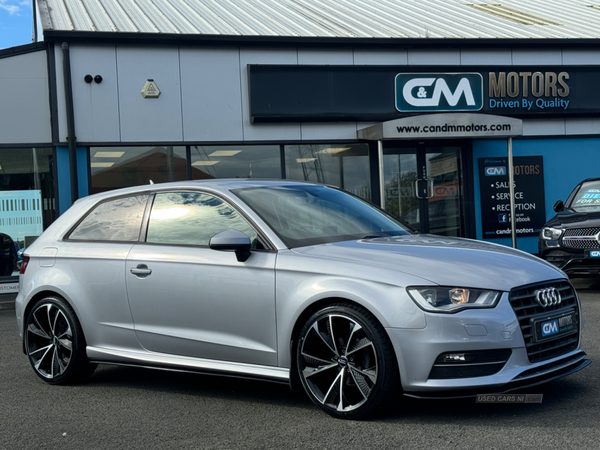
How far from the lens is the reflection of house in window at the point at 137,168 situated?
14.6m

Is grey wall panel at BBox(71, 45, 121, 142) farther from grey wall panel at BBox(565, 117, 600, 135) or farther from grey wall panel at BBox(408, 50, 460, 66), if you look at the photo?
grey wall panel at BBox(565, 117, 600, 135)

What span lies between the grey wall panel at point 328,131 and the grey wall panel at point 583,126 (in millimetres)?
4905

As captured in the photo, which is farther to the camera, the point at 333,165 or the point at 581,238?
the point at 333,165

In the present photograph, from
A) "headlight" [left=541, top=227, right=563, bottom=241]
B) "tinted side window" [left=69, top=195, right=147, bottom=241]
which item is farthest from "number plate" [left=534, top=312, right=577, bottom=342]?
"headlight" [left=541, top=227, right=563, bottom=241]

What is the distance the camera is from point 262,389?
5488mm

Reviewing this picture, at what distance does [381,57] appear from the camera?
1594 cm

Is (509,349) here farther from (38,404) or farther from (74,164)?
(74,164)

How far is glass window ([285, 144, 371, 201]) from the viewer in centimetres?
1570

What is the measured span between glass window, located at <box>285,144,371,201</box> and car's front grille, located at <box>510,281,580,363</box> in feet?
36.0

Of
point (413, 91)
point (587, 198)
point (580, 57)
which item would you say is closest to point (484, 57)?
point (413, 91)

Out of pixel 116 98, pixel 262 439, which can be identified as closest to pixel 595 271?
pixel 262 439

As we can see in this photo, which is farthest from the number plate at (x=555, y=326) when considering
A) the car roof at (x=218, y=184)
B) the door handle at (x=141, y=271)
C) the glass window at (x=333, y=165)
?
the glass window at (x=333, y=165)

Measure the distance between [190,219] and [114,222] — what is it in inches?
31.4

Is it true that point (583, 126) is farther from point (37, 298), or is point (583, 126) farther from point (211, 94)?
point (37, 298)
